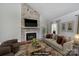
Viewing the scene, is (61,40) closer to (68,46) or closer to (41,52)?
(68,46)

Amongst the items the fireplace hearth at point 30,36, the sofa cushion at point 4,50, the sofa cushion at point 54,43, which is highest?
the fireplace hearth at point 30,36

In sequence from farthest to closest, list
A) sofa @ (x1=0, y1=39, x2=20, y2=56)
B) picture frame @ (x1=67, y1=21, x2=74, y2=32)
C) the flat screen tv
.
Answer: the flat screen tv → picture frame @ (x1=67, y1=21, x2=74, y2=32) → sofa @ (x1=0, y1=39, x2=20, y2=56)

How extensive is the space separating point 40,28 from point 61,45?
1.82 feet

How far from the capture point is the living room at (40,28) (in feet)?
8.02

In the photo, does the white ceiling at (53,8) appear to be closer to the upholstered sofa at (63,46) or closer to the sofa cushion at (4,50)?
the upholstered sofa at (63,46)

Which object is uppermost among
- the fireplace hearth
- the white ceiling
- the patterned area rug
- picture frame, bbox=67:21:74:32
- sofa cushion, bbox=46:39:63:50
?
the white ceiling

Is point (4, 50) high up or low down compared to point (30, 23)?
down

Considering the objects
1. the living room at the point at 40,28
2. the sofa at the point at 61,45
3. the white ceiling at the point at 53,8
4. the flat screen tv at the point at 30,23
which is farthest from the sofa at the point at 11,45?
the white ceiling at the point at 53,8

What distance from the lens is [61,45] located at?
8.20 feet

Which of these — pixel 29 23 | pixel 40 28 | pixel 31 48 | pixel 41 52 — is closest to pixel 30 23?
pixel 29 23

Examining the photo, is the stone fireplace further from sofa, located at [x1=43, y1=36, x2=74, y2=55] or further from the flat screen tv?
sofa, located at [x1=43, y1=36, x2=74, y2=55]

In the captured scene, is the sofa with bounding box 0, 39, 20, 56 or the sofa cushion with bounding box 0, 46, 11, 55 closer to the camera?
the sofa cushion with bounding box 0, 46, 11, 55

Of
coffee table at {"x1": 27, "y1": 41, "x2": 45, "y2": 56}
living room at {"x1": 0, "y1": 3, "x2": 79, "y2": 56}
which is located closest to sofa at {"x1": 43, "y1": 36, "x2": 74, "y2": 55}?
living room at {"x1": 0, "y1": 3, "x2": 79, "y2": 56}

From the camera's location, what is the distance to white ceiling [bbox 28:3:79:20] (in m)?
Result: 2.45
